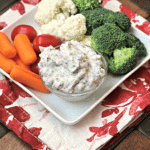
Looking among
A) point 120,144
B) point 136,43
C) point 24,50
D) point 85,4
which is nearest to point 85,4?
point 85,4

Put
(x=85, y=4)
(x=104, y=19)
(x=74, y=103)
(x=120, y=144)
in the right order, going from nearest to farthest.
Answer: (x=120, y=144)
(x=74, y=103)
(x=104, y=19)
(x=85, y=4)

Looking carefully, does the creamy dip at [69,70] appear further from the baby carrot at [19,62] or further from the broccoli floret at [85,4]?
the broccoli floret at [85,4]

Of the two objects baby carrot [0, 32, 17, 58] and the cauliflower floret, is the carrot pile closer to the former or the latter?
baby carrot [0, 32, 17, 58]

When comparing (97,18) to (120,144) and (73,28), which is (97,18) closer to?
(73,28)

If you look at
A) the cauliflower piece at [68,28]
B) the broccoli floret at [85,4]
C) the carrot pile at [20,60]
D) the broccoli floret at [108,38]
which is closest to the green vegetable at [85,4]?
the broccoli floret at [85,4]

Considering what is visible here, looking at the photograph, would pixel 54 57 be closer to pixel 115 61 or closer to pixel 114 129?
pixel 115 61

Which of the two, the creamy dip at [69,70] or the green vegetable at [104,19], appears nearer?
the creamy dip at [69,70]
